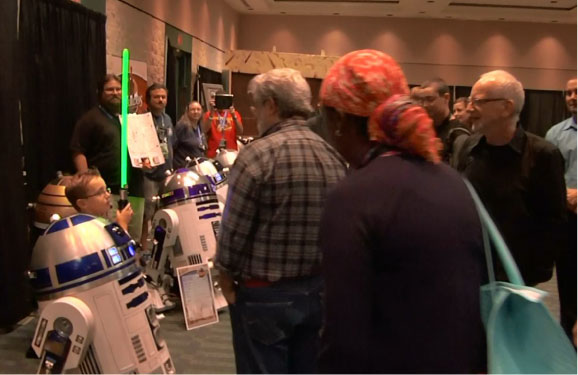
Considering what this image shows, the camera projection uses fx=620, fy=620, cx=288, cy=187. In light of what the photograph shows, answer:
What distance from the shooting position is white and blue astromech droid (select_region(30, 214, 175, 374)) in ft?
7.42

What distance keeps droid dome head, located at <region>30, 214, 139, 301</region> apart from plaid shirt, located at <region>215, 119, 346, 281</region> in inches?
26.5

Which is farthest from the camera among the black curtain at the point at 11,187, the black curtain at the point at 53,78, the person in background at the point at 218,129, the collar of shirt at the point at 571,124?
the person in background at the point at 218,129

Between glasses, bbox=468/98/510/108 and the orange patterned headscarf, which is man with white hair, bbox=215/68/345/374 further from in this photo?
glasses, bbox=468/98/510/108

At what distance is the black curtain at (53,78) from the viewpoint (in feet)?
13.1

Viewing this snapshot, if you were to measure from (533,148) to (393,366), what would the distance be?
4.62 ft

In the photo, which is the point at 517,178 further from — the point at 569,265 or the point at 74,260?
the point at 74,260

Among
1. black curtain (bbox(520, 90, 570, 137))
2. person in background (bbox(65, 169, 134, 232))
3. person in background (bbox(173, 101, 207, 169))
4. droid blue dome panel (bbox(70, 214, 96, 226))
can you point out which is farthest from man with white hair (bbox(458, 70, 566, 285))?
black curtain (bbox(520, 90, 570, 137))

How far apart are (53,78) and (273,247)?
3.10 metres

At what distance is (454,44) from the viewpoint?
13.2 meters

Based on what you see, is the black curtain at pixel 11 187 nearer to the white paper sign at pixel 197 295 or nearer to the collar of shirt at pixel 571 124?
the white paper sign at pixel 197 295

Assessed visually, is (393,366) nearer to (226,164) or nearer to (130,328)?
(130,328)

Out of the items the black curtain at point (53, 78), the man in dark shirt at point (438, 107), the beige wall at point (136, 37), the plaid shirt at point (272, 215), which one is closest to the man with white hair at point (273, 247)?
the plaid shirt at point (272, 215)

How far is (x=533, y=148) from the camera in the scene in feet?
7.38

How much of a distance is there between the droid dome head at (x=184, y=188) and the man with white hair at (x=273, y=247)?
2.03 m
